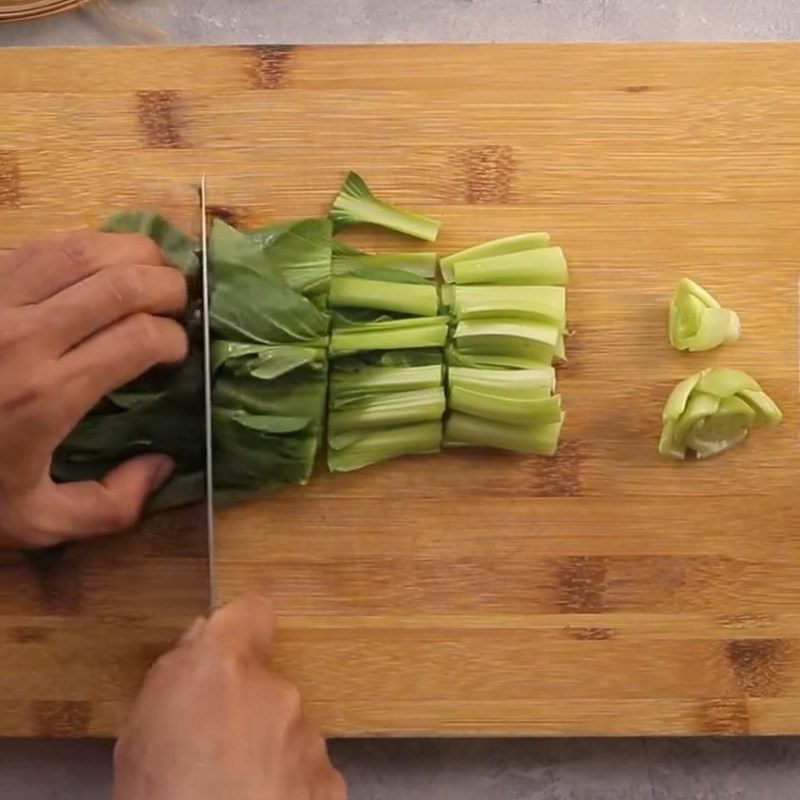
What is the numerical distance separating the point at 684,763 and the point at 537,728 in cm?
26

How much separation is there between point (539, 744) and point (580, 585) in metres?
0.28

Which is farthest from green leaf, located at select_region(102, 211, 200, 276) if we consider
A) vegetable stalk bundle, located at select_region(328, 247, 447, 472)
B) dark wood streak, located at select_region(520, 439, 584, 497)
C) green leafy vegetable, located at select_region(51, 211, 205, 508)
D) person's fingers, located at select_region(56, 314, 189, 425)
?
dark wood streak, located at select_region(520, 439, 584, 497)

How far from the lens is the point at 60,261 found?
4.66ft

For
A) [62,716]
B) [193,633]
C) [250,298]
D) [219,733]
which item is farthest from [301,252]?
[62,716]

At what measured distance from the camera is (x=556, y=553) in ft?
5.32

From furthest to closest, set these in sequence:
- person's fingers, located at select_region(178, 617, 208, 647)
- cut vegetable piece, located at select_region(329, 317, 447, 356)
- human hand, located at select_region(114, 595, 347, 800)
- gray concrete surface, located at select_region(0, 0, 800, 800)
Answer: gray concrete surface, located at select_region(0, 0, 800, 800) < cut vegetable piece, located at select_region(329, 317, 447, 356) < person's fingers, located at select_region(178, 617, 208, 647) < human hand, located at select_region(114, 595, 347, 800)

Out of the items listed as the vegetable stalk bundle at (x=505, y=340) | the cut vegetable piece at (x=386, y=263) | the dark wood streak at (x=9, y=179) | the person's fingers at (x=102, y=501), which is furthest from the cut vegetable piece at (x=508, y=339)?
the dark wood streak at (x=9, y=179)

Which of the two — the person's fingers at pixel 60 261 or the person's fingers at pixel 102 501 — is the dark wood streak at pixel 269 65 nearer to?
the person's fingers at pixel 60 261

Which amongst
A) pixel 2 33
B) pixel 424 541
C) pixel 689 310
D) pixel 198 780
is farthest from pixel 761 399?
pixel 2 33

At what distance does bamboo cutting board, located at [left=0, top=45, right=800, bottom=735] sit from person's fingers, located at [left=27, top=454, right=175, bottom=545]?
8cm

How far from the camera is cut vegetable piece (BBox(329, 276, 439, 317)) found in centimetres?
159

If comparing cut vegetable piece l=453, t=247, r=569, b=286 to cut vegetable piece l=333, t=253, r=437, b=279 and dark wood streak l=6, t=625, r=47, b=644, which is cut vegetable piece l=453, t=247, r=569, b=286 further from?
dark wood streak l=6, t=625, r=47, b=644

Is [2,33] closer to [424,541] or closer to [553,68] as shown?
[553,68]

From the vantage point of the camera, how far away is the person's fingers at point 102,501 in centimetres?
152
